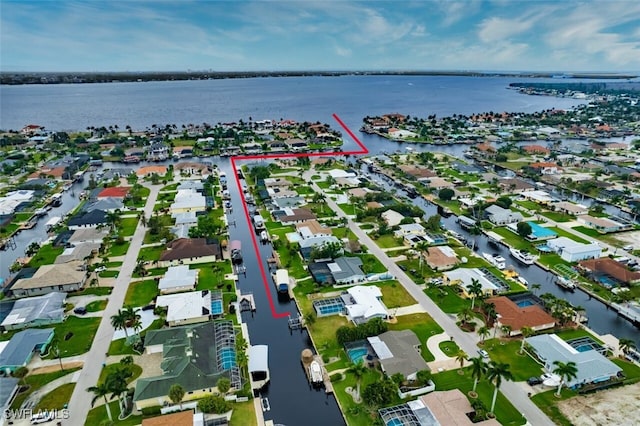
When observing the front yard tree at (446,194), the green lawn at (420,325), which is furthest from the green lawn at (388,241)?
the front yard tree at (446,194)

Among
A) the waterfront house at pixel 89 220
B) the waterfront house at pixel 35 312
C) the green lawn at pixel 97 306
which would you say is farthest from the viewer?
the waterfront house at pixel 89 220

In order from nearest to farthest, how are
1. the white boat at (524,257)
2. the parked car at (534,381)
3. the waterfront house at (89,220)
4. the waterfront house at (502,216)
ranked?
1. the parked car at (534,381)
2. the white boat at (524,257)
3. the waterfront house at (89,220)
4. the waterfront house at (502,216)

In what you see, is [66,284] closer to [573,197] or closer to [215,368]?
[215,368]

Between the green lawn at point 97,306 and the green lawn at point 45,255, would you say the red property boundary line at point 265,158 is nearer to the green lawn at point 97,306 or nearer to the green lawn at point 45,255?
the green lawn at point 97,306

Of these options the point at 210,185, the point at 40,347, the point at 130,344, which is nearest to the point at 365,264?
the point at 130,344

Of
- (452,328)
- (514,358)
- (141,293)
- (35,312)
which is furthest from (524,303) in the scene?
(35,312)
